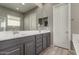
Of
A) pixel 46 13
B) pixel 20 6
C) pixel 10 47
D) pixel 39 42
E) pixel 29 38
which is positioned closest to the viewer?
pixel 10 47

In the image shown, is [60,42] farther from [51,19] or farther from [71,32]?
[51,19]

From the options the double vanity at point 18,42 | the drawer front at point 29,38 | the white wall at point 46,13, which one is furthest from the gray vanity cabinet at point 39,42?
the white wall at point 46,13

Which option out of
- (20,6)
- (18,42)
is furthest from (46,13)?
(18,42)

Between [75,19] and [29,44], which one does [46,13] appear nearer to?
[75,19]

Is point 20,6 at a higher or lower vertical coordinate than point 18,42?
higher

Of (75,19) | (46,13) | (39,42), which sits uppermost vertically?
(46,13)

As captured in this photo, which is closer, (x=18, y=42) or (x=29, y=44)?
(x=18, y=42)

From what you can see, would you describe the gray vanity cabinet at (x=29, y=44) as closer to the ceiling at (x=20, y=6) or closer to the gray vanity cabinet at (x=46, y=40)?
the gray vanity cabinet at (x=46, y=40)

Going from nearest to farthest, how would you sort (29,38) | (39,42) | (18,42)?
(18,42), (29,38), (39,42)

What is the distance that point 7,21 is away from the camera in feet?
4.29

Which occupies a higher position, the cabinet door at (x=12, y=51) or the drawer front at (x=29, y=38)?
the drawer front at (x=29, y=38)
